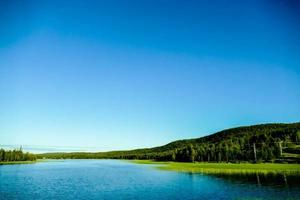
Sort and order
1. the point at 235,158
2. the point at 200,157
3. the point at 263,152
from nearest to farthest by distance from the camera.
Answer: the point at 263,152, the point at 235,158, the point at 200,157

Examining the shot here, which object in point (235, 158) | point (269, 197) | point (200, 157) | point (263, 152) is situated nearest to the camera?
point (269, 197)

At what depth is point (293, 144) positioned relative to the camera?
6501 inches

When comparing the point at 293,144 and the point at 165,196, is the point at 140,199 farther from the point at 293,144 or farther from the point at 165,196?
the point at 293,144

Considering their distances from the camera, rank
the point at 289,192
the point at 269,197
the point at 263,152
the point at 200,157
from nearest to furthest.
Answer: the point at 269,197, the point at 289,192, the point at 263,152, the point at 200,157

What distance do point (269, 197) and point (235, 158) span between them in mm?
112329

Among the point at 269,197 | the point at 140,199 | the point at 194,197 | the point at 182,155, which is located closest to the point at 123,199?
the point at 140,199

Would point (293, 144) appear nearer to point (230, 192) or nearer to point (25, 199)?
point (230, 192)

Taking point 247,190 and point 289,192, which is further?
point 247,190

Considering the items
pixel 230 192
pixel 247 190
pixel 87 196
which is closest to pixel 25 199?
pixel 87 196

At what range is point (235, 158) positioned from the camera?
146000 millimetres

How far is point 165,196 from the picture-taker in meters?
41.9

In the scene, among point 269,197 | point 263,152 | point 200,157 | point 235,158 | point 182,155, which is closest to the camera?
point 269,197

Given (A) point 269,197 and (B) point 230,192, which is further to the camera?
(B) point 230,192

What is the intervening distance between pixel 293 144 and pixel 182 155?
62954 mm
